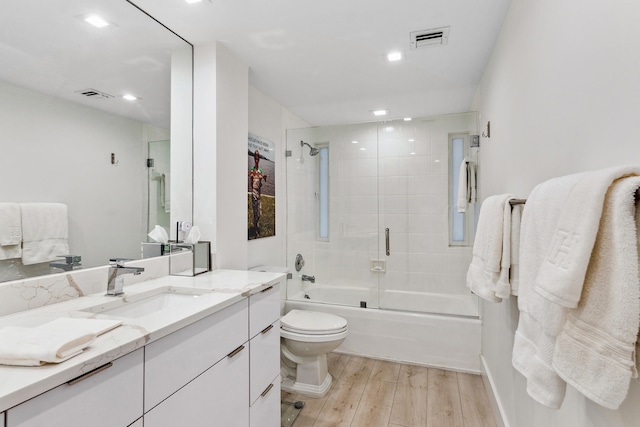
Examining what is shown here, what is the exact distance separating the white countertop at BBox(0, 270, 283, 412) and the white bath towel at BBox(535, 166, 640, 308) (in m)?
1.07

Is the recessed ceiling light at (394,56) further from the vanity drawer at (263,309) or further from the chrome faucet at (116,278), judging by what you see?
the chrome faucet at (116,278)

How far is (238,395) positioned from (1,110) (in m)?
1.45

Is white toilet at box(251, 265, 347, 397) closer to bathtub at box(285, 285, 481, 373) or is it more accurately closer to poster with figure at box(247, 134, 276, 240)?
bathtub at box(285, 285, 481, 373)

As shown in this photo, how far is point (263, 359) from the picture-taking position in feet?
5.27

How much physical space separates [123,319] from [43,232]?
0.58 m

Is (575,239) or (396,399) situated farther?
(396,399)

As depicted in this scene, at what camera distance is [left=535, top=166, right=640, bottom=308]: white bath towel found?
0.62m

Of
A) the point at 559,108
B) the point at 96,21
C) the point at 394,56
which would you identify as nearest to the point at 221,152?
the point at 96,21

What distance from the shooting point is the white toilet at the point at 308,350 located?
225cm

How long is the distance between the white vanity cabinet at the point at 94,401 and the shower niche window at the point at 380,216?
228 cm

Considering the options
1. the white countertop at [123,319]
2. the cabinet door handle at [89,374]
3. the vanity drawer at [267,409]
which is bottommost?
the vanity drawer at [267,409]

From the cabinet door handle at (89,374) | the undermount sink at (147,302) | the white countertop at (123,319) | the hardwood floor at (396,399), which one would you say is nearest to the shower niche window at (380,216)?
the hardwood floor at (396,399)

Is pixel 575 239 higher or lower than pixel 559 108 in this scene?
lower

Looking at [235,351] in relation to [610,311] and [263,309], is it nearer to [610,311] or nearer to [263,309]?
[263,309]
